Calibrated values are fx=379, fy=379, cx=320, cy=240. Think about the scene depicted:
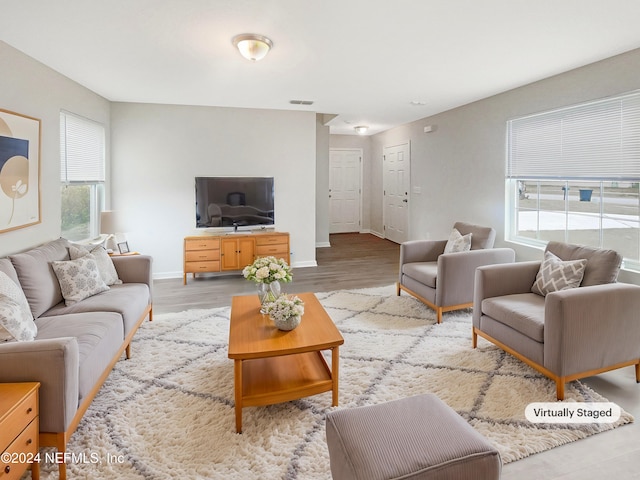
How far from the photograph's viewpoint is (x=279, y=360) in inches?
100

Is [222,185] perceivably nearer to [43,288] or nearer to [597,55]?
[43,288]

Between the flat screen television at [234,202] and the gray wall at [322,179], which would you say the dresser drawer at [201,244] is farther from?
the gray wall at [322,179]

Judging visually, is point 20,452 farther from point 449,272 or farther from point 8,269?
point 449,272

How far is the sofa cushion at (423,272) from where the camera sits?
372cm

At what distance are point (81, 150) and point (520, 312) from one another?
15.3 feet

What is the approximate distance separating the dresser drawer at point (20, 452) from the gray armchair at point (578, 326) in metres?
2.76

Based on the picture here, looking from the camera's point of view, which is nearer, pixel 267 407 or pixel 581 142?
pixel 267 407

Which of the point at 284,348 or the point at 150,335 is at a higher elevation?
the point at 284,348

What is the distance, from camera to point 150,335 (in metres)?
3.35

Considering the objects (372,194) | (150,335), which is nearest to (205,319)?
(150,335)

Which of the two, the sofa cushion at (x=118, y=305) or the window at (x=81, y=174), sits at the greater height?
the window at (x=81, y=174)

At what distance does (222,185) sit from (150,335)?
2.67m

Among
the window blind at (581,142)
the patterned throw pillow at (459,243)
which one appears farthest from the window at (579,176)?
the patterned throw pillow at (459,243)

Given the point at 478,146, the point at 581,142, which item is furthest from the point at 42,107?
the point at 581,142
